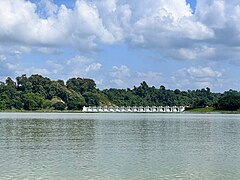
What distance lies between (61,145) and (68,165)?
17.1 metres

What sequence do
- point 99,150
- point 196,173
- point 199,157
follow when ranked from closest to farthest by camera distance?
point 196,173 → point 199,157 → point 99,150

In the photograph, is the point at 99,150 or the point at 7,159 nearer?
the point at 7,159

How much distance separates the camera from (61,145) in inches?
2245

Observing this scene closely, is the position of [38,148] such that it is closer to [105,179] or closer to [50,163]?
[50,163]

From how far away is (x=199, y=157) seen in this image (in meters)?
46.6

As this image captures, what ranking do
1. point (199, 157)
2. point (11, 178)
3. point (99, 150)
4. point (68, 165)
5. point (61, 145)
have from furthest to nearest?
point (61, 145) → point (99, 150) → point (199, 157) → point (68, 165) → point (11, 178)

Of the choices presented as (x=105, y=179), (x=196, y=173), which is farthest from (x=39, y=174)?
(x=196, y=173)

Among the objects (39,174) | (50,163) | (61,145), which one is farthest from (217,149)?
(39,174)

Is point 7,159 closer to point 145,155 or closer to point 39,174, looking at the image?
point 39,174

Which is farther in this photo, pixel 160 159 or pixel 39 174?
pixel 160 159

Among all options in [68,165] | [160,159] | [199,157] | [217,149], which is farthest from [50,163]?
[217,149]

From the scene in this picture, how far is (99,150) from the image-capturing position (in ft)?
170

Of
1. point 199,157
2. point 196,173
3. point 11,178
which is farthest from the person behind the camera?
point 199,157

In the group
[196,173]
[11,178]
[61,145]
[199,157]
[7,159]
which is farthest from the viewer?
[61,145]
